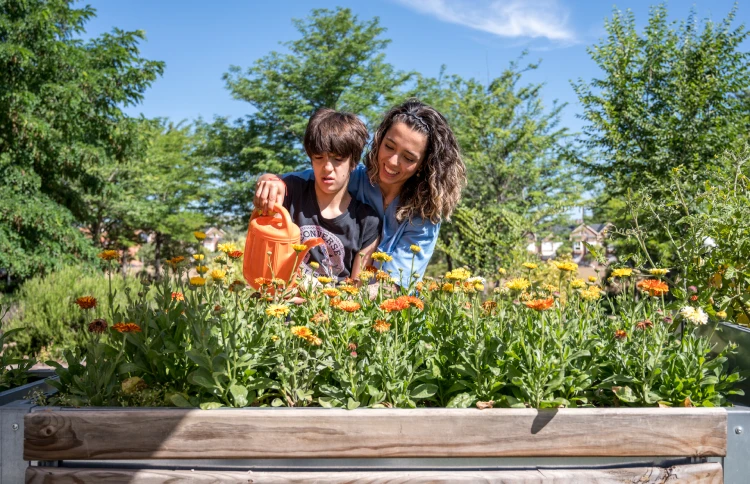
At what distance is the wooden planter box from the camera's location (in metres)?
1.31

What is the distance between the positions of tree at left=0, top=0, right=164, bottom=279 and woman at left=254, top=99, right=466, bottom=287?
822cm

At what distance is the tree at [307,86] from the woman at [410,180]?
607 inches

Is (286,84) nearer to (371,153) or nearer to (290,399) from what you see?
(371,153)

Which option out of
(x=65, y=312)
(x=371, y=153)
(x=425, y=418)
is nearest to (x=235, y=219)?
(x=65, y=312)

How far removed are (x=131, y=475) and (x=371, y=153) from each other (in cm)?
173

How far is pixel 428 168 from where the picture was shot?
2602 millimetres

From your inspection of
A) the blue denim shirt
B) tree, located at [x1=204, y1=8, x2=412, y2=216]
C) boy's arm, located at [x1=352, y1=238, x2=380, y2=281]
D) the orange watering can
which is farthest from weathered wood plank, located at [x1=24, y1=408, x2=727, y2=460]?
tree, located at [x1=204, y1=8, x2=412, y2=216]

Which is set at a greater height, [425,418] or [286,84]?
[286,84]

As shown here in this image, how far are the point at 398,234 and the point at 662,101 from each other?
9.85 m

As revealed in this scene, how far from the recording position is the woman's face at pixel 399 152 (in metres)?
2.46

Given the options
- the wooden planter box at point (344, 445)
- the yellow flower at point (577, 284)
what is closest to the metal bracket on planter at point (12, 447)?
the wooden planter box at point (344, 445)

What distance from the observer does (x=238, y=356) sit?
1.47 m

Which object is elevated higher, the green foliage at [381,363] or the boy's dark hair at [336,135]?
the boy's dark hair at [336,135]

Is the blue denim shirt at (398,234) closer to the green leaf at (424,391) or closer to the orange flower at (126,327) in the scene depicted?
the green leaf at (424,391)
